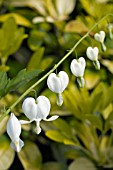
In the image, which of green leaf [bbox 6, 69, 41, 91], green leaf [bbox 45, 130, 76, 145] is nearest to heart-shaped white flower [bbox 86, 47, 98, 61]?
green leaf [bbox 6, 69, 41, 91]

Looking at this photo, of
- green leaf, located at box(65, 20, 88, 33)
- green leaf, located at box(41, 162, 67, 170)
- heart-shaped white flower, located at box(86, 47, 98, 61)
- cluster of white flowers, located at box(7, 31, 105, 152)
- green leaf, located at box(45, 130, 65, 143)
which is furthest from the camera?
green leaf, located at box(65, 20, 88, 33)

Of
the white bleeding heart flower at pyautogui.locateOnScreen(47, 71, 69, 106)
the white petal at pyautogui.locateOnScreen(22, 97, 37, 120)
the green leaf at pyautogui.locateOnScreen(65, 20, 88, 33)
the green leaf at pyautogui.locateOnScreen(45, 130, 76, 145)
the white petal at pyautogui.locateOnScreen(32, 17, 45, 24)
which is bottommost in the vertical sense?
the green leaf at pyautogui.locateOnScreen(45, 130, 76, 145)

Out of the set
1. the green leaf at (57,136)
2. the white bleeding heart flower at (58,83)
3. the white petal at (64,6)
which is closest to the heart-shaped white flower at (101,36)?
the white bleeding heart flower at (58,83)

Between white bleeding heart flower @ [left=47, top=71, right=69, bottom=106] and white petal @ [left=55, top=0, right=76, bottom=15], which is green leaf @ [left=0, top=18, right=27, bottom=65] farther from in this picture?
white bleeding heart flower @ [left=47, top=71, right=69, bottom=106]

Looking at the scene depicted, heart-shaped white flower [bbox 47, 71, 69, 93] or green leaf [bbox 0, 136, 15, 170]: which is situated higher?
heart-shaped white flower [bbox 47, 71, 69, 93]

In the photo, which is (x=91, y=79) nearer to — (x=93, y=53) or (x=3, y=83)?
(x=93, y=53)

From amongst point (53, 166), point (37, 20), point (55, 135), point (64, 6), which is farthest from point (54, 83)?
point (64, 6)
